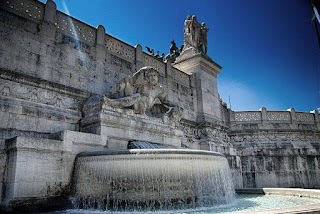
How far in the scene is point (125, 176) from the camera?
6.16 meters

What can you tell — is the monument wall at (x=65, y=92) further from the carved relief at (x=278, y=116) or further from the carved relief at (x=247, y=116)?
the carved relief at (x=278, y=116)

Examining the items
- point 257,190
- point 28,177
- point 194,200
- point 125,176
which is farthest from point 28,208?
point 257,190

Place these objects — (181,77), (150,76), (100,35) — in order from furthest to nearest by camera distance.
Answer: (181,77) → (100,35) → (150,76)

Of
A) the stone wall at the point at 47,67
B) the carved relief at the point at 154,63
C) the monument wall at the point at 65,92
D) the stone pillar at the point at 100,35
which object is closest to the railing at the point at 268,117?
the monument wall at the point at 65,92

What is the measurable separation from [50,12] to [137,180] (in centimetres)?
604

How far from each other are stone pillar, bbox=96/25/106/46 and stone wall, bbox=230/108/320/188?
35.3 ft

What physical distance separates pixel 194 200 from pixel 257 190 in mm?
5107

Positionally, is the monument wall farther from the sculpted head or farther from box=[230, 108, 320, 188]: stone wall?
the sculpted head

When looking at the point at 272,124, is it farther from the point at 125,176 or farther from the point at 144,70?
the point at 125,176

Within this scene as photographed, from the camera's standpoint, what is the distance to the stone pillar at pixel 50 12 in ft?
27.6

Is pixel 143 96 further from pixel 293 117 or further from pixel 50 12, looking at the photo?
pixel 293 117

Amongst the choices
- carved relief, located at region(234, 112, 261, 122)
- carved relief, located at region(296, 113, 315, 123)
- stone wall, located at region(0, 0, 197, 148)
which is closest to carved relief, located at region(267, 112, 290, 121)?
carved relief, located at region(234, 112, 261, 122)

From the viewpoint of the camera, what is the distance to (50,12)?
8547 mm

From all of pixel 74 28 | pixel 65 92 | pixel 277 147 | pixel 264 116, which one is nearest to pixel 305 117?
pixel 264 116
